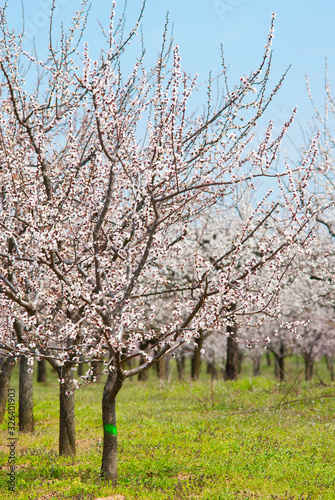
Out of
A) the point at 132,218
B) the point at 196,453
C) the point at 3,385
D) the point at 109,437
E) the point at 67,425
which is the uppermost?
the point at 132,218

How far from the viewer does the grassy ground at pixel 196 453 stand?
7.98m

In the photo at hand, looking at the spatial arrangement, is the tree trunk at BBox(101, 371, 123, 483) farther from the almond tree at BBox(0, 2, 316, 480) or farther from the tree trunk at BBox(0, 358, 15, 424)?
the tree trunk at BBox(0, 358, 15, 424)

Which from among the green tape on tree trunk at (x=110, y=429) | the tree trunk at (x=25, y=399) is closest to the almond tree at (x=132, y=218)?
the green tape on tree trunk at (x=110, y=429)

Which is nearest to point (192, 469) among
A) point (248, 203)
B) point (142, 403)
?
point (142, 403)

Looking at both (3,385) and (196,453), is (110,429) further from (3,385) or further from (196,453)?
(3,385)

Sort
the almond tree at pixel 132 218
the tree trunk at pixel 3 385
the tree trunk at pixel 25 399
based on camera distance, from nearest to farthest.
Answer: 1. the almond tree at pixel 132 218
2. the tree trunk at pixel 25 399
3. the tree trunk at pixel 3 385

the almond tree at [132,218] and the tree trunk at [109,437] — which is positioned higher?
the almond tree at [132,218]

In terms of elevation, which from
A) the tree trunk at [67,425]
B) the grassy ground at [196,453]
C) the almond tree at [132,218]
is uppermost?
the almond tree at [132,218]

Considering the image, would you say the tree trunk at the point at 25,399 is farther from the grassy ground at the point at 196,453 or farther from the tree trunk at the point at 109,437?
the tree trunk at the point at 109,437

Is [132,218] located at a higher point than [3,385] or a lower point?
higher

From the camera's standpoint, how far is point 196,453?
394 inches

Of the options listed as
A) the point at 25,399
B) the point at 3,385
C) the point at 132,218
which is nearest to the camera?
the point at 132,218

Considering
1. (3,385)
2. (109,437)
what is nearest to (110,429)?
(109,437)

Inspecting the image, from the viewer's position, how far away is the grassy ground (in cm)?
798
